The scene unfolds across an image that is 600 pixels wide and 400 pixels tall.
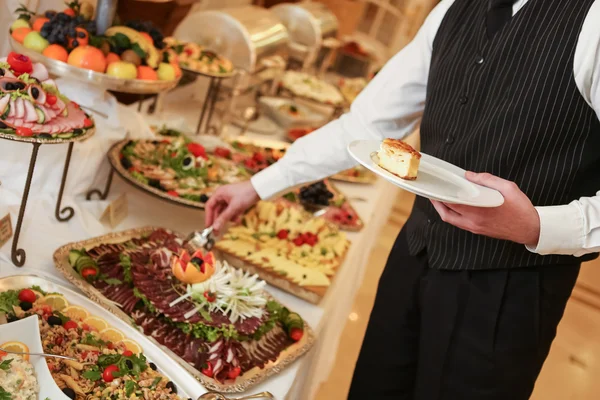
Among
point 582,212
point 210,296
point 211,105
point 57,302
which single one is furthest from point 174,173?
point 582,212

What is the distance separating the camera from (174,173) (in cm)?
198

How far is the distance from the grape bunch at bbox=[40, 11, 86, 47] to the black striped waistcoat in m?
0.95

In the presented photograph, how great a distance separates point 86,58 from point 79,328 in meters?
0.76

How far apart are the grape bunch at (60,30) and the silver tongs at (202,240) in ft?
1.96

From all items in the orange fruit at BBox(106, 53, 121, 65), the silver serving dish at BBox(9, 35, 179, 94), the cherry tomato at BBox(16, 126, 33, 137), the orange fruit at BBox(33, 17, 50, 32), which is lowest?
the cherry tomato at BBox(16, 126, 33, 137)

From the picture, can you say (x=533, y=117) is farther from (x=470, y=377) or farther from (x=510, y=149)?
(x=470, y=377)

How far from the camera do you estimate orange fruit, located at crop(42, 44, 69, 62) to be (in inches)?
62.4

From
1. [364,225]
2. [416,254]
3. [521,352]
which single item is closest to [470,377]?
[521,352]

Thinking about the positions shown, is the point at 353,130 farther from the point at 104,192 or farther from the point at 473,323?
the point at 104,192

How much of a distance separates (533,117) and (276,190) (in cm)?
70

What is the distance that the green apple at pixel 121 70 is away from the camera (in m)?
1.65

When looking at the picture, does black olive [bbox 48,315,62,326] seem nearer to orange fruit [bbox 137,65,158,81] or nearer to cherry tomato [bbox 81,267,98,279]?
cherry tomato [bbox 81,267,98,279]

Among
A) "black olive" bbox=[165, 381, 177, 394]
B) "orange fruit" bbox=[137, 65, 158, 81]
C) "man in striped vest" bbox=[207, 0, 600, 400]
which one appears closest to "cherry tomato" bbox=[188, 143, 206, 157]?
"orange fruit" bbox=[137, 65, 158, 81]

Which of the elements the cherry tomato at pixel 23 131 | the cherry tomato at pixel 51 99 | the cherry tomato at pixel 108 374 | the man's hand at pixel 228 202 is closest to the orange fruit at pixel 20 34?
the cherry tomato at pixel 51 99
